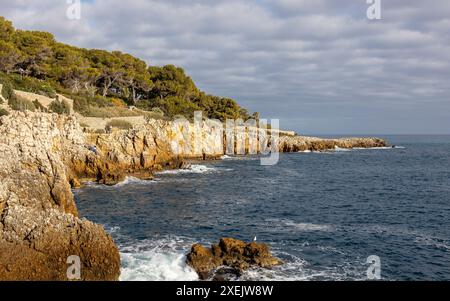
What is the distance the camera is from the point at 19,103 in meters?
47.8

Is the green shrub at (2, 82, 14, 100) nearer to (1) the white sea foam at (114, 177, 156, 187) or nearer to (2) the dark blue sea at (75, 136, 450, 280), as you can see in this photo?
(1) the white sea foam at (114, 177, 156, 187)

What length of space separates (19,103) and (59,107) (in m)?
8.56

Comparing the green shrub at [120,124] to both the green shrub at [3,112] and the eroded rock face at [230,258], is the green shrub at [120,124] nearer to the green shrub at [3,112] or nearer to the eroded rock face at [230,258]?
the green shrub at [3,112]

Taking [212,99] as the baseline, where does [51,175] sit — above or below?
below

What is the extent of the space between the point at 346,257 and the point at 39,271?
1525cm

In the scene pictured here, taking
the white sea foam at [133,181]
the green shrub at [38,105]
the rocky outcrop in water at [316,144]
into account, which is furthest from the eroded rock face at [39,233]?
the rocky outcrop in water at [316,144]

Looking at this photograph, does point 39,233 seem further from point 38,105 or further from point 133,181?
point 38,105

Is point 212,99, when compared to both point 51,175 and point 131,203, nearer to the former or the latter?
point 131,203

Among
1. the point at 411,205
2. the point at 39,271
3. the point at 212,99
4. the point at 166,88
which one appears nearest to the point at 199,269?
the point at 39,271

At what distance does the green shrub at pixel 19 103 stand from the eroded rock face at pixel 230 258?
112 feet

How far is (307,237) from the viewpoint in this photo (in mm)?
26453

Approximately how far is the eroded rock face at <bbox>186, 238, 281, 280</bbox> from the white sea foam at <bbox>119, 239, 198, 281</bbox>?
1.80 feet

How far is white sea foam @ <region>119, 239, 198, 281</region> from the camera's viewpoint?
1922cm
